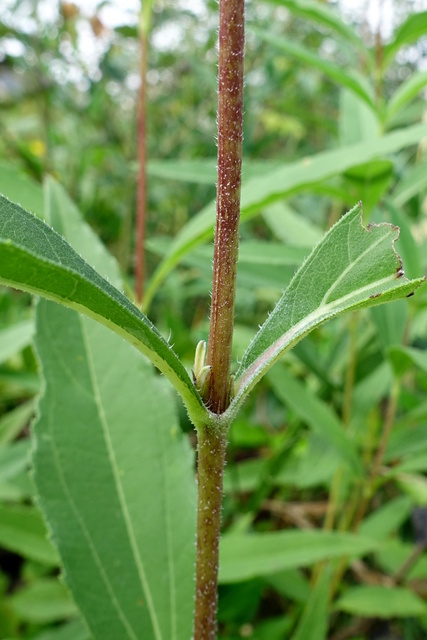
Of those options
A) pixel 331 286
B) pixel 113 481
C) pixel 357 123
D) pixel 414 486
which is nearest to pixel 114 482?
pixel 113 481

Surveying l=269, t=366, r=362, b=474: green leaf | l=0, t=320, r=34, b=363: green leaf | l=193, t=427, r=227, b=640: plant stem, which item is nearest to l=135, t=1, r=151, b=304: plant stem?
l=0, t=320, r=34, b=363: green leaf

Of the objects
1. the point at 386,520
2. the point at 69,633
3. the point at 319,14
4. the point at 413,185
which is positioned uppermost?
the point at 319,14

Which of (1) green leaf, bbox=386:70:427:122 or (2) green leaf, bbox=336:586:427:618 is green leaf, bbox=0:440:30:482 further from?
(1) green leaf, bbox=386:70:427:122

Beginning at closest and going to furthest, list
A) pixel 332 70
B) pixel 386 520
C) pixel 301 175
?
pixel 301 175
pixel 332 70
pixel 386 520

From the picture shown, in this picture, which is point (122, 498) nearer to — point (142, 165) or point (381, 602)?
point (381, 602)

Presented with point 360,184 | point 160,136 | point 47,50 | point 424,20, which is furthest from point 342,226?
point 160,136
